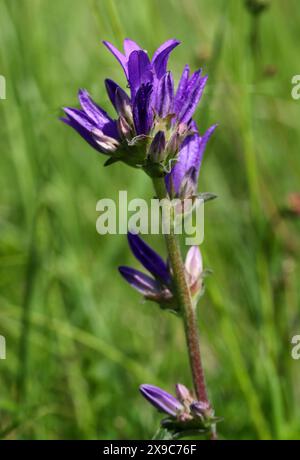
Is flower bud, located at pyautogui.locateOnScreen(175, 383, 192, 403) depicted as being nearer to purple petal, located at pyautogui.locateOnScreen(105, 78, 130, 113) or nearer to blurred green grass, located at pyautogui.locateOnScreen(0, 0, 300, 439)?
blurred green grass, located at pyautogui.locateOnScreen(0, 0, 300, 439)

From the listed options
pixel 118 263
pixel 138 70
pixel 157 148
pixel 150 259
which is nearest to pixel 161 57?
pixel 138 70

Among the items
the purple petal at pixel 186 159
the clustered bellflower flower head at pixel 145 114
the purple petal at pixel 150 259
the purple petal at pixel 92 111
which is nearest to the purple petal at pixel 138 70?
the clustered bellflower flower head at pixel 145 114

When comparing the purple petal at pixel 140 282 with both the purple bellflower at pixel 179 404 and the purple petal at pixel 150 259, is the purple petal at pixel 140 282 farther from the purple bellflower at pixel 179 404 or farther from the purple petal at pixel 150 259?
the purple bellflower at pixel 179 404

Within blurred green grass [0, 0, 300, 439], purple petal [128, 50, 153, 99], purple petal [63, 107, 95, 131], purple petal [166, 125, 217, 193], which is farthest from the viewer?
blurred green grass [0, 0, 300, 439]

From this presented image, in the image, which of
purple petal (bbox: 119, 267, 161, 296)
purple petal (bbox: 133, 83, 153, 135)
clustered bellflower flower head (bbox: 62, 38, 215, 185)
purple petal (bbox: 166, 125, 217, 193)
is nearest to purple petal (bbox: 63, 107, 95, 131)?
clustered bellflower flower head (bbox: 62, 38, 215, 185)
